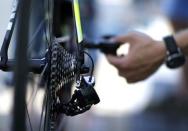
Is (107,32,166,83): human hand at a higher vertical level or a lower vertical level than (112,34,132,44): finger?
lower

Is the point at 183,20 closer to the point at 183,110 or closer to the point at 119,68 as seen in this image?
the point at 183,110

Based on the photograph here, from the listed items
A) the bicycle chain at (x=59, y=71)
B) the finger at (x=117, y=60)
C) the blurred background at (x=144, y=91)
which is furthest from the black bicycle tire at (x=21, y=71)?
the blurred background at (x=144, y=91)

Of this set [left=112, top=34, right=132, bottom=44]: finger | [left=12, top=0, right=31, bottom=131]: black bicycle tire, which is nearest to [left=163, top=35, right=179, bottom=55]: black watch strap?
[left=112, top=34, right=132, bottom=44]: finger

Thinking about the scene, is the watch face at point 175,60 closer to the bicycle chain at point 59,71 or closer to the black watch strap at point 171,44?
the black watch strap at point 171,44

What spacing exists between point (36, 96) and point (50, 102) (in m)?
0.70

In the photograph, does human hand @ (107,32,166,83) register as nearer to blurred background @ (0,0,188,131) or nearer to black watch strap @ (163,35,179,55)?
black watch strap @ (163,35,179,55)

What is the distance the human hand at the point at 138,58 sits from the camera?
291 cm

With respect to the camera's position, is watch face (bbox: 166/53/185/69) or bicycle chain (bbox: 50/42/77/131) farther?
watch face (bbox: 166/53/185/69)

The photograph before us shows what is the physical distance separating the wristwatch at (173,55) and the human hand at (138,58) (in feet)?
0.08

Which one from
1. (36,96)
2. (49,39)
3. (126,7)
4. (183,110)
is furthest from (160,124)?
(49,39)

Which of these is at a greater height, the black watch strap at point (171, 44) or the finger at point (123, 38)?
the finger at point (123, 38)

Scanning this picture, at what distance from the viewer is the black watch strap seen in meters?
2.92

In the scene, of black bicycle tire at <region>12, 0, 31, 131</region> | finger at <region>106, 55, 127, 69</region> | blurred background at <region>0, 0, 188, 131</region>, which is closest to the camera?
black bicycle tire at <region>12, 0, 31, 131</region>

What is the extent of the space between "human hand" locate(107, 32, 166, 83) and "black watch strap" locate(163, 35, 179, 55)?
2cm
